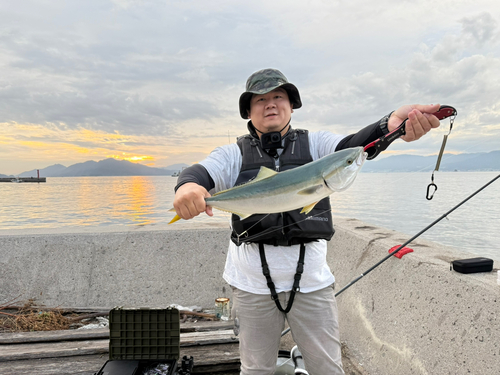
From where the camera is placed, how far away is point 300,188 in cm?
144

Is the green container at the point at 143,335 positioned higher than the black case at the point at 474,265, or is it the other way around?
the black case at the point at 474,265

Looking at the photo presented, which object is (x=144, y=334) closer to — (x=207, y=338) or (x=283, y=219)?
(x=207, y=338)

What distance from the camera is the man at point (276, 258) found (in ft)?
7.22

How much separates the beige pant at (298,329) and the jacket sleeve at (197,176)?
2.68ft

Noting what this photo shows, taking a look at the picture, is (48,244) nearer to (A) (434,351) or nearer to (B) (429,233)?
(A) (434,351)

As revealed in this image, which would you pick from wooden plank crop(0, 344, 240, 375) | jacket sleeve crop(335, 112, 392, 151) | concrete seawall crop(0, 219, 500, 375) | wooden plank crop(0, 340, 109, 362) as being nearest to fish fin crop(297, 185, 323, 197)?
jacket sleeve crop(335, 112, 392, 151)

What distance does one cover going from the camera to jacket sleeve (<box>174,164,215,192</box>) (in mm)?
1947

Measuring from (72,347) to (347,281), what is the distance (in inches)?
139

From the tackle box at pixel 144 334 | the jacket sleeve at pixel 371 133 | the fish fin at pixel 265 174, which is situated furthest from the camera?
the tackle box at pixel 144 334

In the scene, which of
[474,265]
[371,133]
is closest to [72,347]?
[371,133]

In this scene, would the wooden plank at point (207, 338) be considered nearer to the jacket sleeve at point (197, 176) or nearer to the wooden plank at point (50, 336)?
the wooden plank at point (50, 336)

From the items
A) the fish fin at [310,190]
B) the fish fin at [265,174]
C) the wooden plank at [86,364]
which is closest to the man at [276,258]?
the fish fin at [265,174]

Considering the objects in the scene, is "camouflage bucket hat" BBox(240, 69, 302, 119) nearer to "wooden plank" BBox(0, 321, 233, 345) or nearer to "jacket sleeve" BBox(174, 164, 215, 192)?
"jacket sleeve" BBox(174, 164, 215, 192)

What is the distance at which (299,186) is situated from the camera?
145 cm
